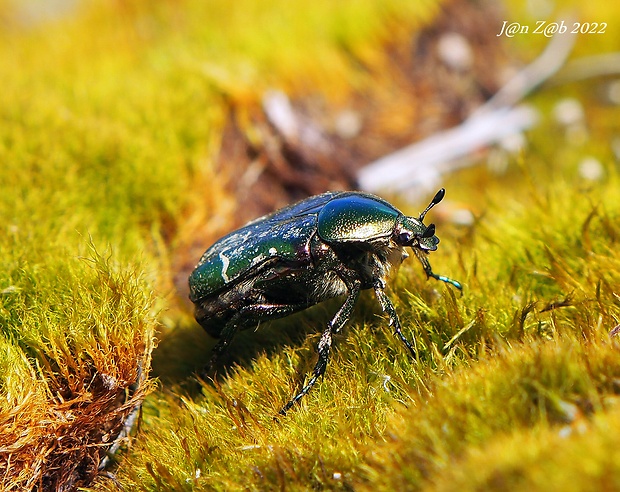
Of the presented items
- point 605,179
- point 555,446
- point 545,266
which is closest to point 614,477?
point 555,446

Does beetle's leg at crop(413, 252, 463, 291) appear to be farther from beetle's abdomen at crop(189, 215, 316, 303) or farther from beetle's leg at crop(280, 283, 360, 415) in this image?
beetle's abdomen at crop(189, 215, 316, 303)

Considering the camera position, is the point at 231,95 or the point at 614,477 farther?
the point at 231,95

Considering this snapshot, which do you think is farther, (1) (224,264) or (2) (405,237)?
(1) (224,264)

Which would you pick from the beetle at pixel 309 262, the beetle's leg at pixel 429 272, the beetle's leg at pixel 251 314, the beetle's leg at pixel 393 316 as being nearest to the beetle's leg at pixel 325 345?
the beetle at pixel 309 262

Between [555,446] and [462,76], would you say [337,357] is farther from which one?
[462,76]

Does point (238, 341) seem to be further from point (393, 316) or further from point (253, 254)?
point (393, 316)

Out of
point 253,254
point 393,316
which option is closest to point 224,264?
point 253,254
